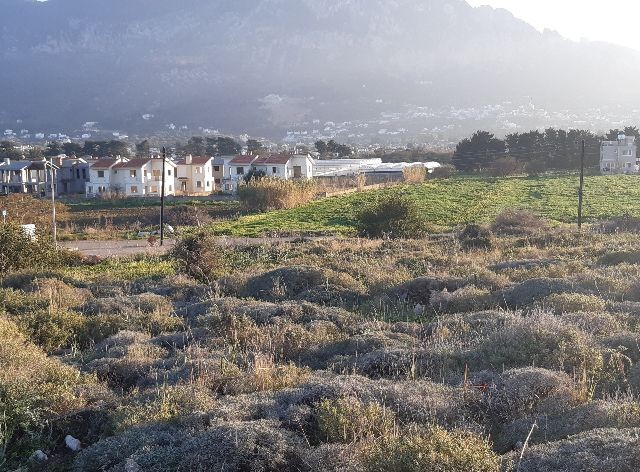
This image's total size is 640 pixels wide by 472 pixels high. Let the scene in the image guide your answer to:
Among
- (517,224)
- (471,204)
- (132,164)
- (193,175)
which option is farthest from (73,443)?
(193,175)

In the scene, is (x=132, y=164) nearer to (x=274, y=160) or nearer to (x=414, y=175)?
(x=274, y=160)

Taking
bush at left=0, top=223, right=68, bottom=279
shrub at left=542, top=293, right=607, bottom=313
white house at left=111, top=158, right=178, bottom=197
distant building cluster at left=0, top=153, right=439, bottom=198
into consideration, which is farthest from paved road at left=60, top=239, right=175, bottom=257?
white house at left=111, top=158, right=178, bottom=197

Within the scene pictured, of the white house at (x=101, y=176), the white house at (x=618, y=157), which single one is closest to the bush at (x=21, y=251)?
the white house at (x=101, y=176)

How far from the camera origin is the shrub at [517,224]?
28.3 m

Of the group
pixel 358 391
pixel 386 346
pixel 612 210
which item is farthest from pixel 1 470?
pixel 612 210

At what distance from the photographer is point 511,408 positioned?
6621 mm

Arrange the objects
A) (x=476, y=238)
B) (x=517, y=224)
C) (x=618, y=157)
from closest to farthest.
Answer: (x=476, y=238) < (x=517, y=224) < (x=618, y=157)

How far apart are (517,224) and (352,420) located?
24.8 m

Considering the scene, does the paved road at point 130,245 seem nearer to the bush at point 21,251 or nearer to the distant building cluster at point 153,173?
the bush at point 21,251

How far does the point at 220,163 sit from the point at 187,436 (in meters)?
77.2

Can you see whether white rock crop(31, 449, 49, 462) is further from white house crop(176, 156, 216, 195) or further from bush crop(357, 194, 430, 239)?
white house crop(176, 156, 216, 195)

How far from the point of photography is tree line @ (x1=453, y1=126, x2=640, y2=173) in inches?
2990

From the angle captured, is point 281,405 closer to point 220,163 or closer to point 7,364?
point 7,364

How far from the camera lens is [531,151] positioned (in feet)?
267
